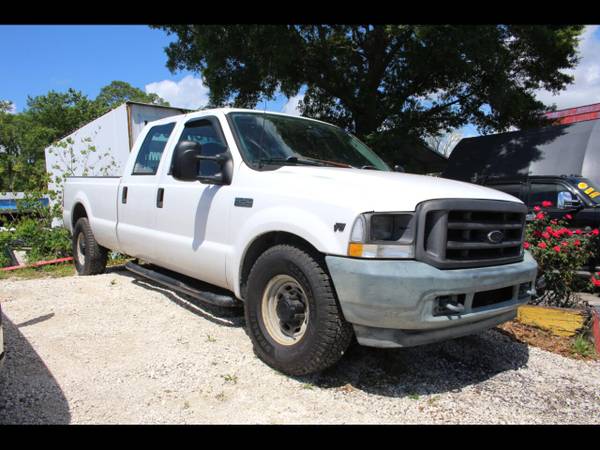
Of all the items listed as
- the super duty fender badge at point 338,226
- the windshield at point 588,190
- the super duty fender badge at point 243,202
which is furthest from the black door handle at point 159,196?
the windshield at point 588,190

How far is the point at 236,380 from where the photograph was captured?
324 centimetres

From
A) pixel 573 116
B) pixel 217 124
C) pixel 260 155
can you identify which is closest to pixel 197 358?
pixel 260 155

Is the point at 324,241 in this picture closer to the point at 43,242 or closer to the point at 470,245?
the point at 470,245

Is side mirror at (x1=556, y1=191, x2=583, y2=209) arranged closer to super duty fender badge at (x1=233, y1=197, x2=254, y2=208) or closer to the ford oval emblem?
the ford oval emblem

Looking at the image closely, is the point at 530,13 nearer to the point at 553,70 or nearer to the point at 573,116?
the point at 553,70

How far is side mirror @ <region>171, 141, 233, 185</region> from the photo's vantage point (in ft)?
11.9

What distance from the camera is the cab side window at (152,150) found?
4973 mm

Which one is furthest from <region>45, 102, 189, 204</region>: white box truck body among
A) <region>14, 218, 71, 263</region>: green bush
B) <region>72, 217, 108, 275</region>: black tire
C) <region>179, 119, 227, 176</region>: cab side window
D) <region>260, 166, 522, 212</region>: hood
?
<region>260, 166, 522, 212</region>: hood

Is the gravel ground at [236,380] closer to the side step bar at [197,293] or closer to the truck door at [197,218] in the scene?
the side step bar at [197,293]

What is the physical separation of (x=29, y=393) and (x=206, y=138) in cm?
253

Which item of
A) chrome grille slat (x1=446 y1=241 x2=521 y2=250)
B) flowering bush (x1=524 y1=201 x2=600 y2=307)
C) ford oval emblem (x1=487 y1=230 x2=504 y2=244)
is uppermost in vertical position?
ford oval emblem (x1=487 y1=230 x2=504 y2=244)

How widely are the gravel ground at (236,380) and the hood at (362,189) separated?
4.32ft

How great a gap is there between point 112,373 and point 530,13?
637cm

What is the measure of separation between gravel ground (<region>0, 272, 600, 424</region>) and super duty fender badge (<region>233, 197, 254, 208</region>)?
1.19 m
